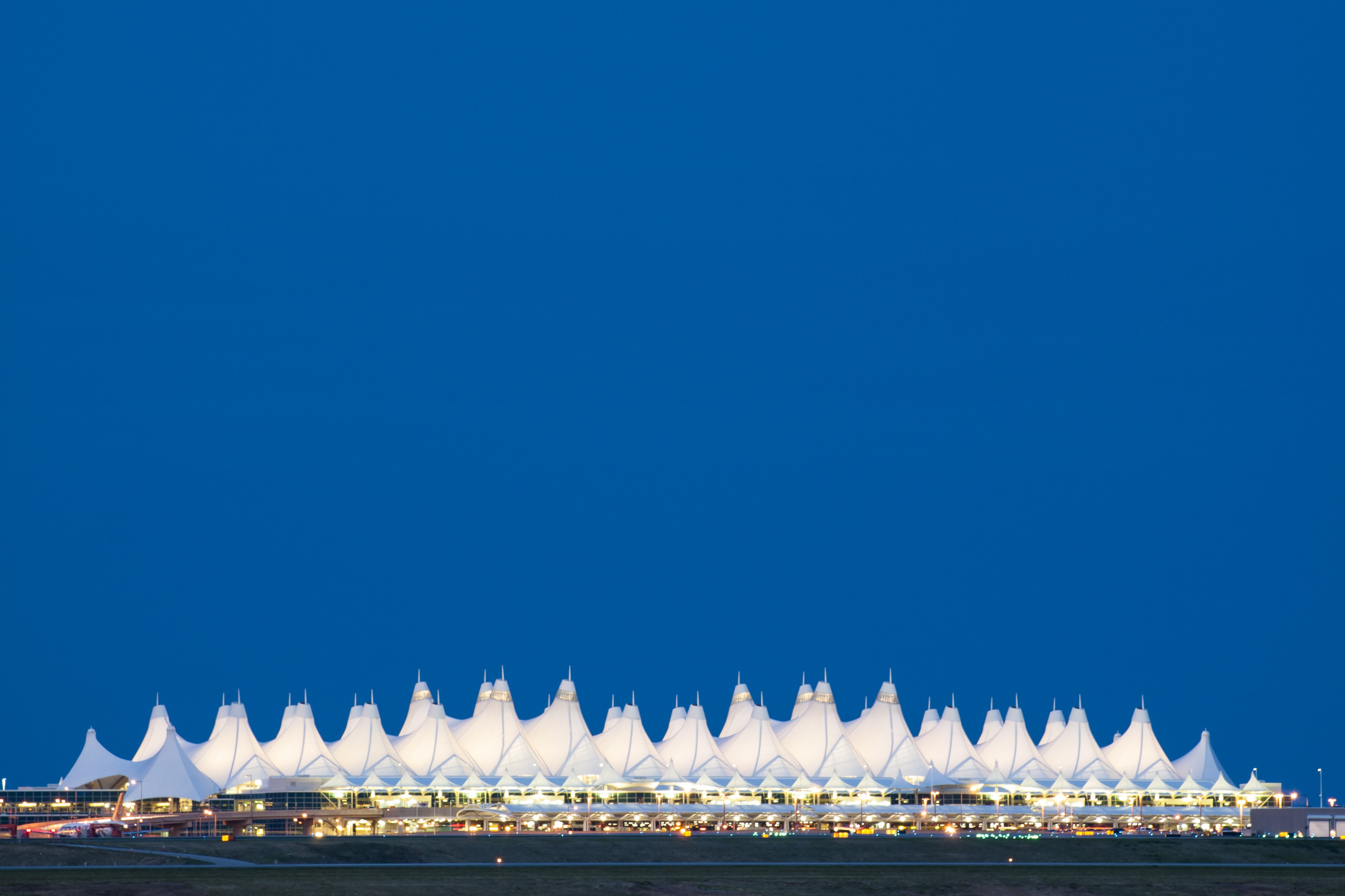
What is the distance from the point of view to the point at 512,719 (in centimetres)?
11162

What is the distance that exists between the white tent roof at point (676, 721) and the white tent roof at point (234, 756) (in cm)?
2606

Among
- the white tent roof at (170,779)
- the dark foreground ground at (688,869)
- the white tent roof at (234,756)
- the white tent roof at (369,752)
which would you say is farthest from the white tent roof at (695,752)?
the dark foreground ground at (688,869)

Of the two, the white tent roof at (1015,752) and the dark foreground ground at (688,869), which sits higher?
the white tent roof at (1015,752)

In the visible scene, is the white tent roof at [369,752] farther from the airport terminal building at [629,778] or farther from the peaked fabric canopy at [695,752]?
the peaked fabric canopy at [695,752]

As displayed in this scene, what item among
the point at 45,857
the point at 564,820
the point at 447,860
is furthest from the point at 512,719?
the point at 45,857

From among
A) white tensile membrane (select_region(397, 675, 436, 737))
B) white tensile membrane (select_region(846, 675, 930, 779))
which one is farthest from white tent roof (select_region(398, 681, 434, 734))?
white tensile membrane (select_region(846, 675, 930, 779))

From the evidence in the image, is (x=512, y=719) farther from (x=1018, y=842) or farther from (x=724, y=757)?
(x=1018, y=842)

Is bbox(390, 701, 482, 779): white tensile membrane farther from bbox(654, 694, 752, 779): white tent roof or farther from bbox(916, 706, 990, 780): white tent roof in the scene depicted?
bbox(916, 706, 990, 780): white tent roof

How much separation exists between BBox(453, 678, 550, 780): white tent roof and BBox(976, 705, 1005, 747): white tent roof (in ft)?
110

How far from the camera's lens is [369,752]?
107 m

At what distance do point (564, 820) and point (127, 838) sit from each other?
39.0 metres

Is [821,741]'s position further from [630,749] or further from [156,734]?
[156,734]

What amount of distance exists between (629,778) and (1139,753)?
37459 millimetres

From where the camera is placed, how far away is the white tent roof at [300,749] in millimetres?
106062
